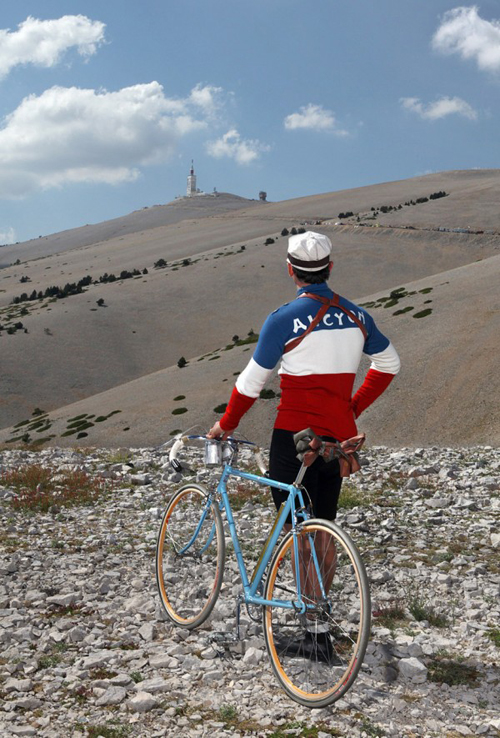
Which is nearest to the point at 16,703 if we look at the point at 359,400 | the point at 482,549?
the point at 359,400

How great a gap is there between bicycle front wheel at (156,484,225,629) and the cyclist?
1.18 m

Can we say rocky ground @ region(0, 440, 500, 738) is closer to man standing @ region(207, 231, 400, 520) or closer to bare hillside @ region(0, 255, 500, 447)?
man standing @ region(207, 231, 400, 520)

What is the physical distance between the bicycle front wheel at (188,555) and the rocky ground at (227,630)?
0.24 meters

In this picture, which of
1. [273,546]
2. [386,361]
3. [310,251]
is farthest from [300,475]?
[310,251]

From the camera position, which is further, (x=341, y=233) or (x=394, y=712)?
(x=341, y=233)

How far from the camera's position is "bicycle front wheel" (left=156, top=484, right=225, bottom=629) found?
633 cm

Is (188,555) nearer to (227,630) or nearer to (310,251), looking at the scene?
(227,630)

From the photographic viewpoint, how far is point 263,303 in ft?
291

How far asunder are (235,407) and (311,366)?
0.70 metres

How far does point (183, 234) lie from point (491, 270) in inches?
4926

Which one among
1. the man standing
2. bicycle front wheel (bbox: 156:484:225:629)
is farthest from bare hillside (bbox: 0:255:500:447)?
the man standing

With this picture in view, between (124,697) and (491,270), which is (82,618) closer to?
(124,697)

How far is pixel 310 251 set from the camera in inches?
207

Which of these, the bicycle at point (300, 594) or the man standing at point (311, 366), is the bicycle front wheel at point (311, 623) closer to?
the bicycle at point (300, 594)
